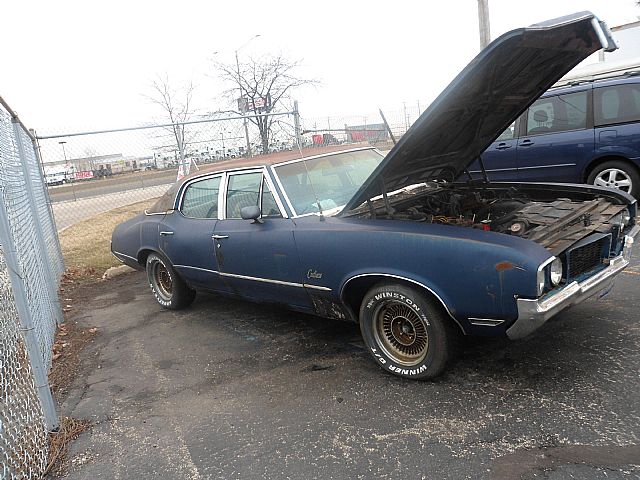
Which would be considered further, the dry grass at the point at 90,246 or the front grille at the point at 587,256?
the dry grass at the point at 90,246

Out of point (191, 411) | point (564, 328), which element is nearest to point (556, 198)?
point (564, 328)

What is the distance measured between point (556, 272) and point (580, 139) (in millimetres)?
4992

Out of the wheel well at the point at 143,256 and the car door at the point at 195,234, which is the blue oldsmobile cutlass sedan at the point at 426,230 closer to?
the car door at the point at 195,234

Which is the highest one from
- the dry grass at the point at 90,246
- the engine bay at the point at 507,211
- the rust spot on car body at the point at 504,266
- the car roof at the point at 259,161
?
the car roof at the point at 259,161

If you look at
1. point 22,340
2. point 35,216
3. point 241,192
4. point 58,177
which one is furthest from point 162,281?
point 58,177

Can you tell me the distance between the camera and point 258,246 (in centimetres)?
416

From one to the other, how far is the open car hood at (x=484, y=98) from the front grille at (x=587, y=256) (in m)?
1.21

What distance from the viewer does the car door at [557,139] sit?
23.8 feet

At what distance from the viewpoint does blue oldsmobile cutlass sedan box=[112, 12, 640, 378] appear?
2971mm

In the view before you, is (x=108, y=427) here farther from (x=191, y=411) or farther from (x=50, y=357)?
(x=50, y=357)

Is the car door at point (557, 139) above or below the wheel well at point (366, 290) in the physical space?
above

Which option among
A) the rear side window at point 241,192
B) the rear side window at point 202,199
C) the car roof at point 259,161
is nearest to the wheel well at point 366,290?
the rear side window at point 241,192

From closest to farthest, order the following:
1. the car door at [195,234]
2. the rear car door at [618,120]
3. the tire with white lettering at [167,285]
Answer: the car door at [195,234]
the tire with white lettering at [167,285]
the rear car door at [618,120]

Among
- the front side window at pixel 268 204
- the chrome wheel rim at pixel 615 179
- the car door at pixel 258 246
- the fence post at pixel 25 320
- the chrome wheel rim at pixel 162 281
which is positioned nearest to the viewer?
the fence post at pixel 25 320
